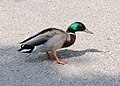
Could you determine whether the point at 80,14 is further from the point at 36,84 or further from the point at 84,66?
the point at 36,84

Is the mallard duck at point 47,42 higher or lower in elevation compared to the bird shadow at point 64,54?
higher

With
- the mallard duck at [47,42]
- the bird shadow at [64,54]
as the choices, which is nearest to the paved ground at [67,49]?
the bird shadow at [64,54]

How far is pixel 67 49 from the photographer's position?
4.95 metres

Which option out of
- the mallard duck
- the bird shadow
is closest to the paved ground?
the bird shadow

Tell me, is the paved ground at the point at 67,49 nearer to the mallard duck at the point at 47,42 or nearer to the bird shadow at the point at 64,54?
Result: the bird shadow at the point at 64,54

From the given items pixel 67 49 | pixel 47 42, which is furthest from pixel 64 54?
pixel 47 42

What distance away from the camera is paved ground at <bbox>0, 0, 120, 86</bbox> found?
4141 millimetres

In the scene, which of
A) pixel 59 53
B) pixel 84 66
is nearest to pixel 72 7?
pixel 59 53

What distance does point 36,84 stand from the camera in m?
4.00

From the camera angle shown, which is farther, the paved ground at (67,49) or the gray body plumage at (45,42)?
the gray body plumage at (45,42)

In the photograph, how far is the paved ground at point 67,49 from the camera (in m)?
4.14

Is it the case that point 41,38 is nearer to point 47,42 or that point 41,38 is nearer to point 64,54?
point 47,42

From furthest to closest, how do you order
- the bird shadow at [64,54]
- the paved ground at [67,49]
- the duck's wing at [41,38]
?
the bird shadow at [64,54] → the duck's wing at [41,38] → the paved ground at [67,49]

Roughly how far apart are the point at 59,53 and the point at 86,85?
1.01 meters
